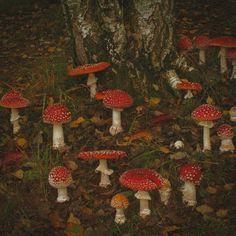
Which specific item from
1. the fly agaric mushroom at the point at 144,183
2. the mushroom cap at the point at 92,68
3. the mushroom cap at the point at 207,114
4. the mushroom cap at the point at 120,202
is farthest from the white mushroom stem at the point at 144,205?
the mushroom cap at the point at 92,68

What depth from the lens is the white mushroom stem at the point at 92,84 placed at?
5.76 m

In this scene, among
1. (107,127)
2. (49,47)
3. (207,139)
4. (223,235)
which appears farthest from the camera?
(49,47)

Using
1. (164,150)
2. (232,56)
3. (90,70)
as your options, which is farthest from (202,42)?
(164,150)

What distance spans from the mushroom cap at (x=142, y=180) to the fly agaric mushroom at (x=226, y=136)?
1.00 metres

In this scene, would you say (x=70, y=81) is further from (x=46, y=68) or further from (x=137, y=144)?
Answer: (x=137, y=144)

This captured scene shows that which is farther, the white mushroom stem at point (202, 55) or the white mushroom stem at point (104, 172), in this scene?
the white mushroom stem at point (202, 55)

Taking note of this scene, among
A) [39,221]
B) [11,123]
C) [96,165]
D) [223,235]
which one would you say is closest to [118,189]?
[96,165]

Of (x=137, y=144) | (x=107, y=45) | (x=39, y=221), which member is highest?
(x=107, y=45)

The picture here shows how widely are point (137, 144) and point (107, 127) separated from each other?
1.90ft

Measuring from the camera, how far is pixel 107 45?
19.0 ft

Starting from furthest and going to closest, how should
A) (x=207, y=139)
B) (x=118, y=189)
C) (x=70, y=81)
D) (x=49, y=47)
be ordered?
(x=49, y=47)
(x=70, y=81)
(x=207, y=139)
(x=118, y=189)

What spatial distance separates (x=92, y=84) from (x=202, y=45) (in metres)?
1.48

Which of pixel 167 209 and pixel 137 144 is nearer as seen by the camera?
pixel 167 209

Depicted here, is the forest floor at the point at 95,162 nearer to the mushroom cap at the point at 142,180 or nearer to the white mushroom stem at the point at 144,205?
the white mushroom stem at the point at 144,205
